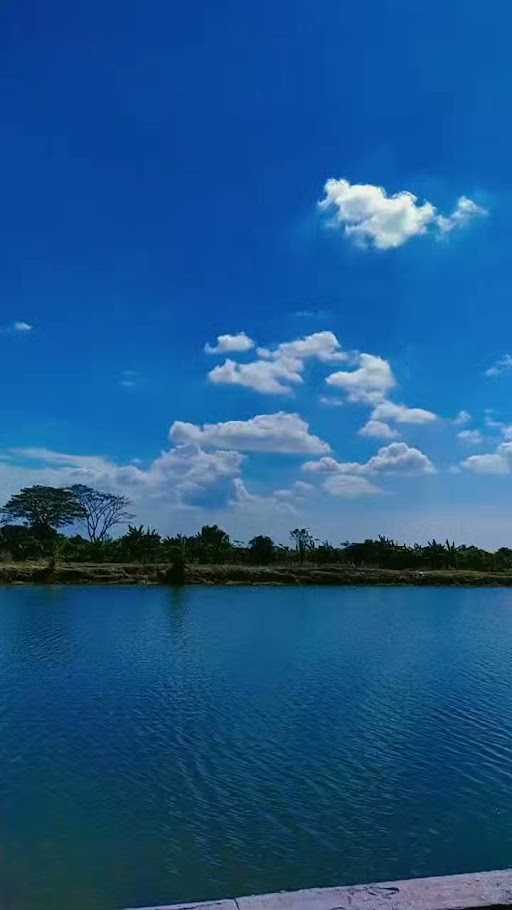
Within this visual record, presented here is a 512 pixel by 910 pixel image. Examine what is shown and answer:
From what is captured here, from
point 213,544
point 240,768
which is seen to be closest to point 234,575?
point 213,544

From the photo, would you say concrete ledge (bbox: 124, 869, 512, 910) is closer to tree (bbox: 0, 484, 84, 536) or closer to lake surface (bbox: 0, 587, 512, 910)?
lake surface (bbox: 0, 587, 512, 910)

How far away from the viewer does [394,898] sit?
11.1 feet

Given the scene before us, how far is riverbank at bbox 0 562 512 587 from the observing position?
62562mm

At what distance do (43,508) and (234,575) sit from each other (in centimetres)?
2810

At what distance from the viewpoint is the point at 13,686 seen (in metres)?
17.7

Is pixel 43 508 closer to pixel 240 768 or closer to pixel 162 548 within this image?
pixel 162 548

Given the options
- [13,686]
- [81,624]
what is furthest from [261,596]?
[13,686]

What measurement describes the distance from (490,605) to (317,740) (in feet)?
133

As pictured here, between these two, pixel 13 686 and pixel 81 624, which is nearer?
pixel 13 686

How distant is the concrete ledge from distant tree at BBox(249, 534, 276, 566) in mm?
78730

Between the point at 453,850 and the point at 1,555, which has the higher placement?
the point at 1,555

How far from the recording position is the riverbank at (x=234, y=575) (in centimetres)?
6256

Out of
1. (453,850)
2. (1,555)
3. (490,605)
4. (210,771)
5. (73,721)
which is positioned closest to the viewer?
(453,850)

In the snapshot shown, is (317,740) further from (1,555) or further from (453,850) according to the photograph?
(1,555)
